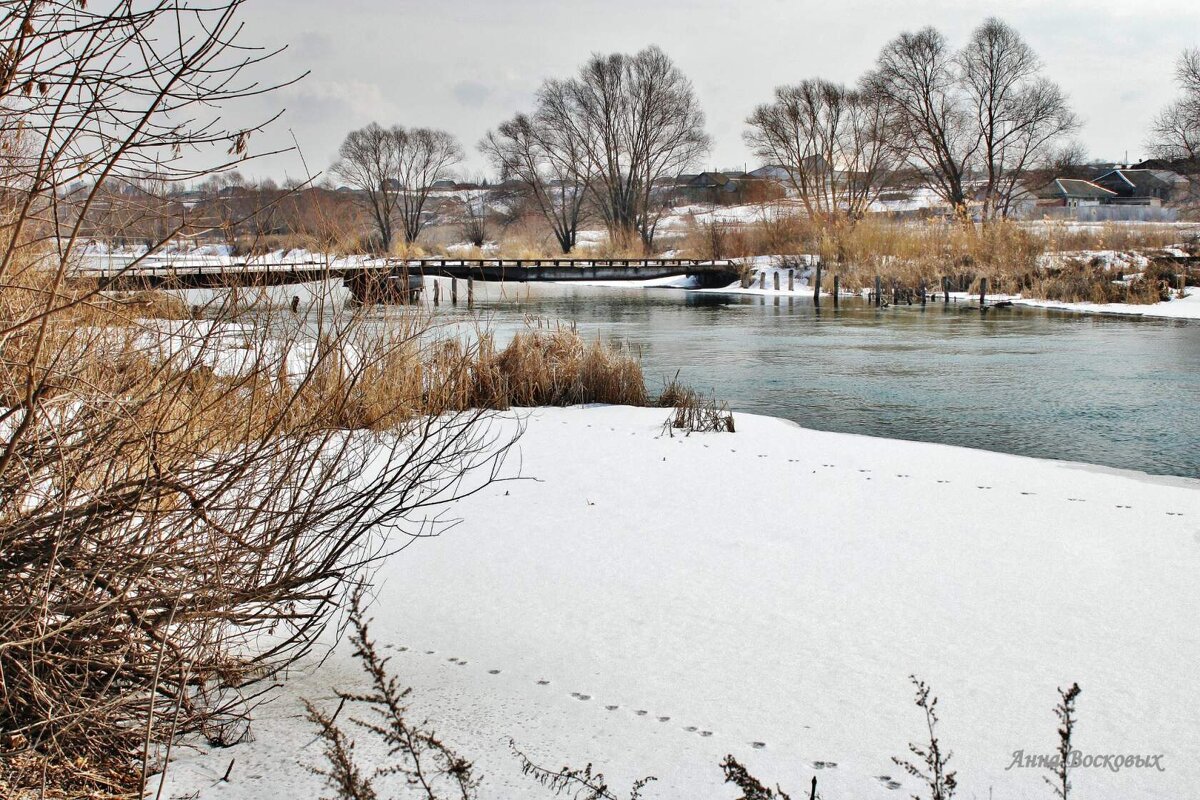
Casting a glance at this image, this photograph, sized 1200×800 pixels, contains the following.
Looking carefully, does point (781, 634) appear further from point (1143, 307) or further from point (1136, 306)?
point (1136, 306)

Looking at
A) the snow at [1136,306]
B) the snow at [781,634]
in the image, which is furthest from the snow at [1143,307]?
the snow at [781,634]

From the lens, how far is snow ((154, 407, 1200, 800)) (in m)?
2.65

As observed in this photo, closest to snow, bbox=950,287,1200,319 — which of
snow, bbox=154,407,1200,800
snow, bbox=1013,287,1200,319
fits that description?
snow, bbox=1013,287,1200,319

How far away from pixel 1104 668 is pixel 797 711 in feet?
3.70

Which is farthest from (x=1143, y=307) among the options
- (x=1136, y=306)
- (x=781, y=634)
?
(x=781, y=634)

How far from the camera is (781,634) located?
3.56 m

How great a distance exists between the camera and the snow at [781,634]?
8.68 ft

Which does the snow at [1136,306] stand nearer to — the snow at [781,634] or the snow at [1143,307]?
the snow at [1143,307]

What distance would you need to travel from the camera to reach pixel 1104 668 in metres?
3.25

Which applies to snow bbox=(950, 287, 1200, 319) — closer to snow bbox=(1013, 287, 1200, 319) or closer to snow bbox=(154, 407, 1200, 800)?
snow bbox=(1013, 287, 1200, 319)

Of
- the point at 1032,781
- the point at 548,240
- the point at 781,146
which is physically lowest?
A: the point at 1032,781

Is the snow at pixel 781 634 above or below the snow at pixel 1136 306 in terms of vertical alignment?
below

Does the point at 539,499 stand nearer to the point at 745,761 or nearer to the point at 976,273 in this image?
the point at 745,761

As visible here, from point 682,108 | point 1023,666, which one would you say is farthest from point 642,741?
point 682,108
